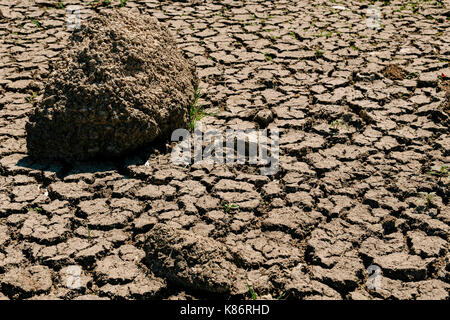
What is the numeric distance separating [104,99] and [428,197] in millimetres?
2043

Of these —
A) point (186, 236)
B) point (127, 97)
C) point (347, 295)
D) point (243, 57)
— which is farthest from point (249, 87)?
point (347, 295)

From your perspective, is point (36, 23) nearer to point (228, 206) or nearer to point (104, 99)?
point (104, 99)

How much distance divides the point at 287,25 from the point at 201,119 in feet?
7.23

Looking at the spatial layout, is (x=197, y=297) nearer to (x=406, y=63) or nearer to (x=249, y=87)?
(x=249, y=87)

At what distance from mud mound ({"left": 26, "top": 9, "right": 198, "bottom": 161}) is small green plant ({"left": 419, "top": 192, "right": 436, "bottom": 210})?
1.66 m

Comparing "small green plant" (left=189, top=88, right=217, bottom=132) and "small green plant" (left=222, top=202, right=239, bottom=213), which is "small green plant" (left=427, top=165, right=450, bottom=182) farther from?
"small green plant" (left=189, top=88, right=217, bottom=132)

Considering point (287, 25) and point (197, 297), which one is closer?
point (197, 297)

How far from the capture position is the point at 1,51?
15.9ft

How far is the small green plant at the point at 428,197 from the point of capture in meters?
3.00

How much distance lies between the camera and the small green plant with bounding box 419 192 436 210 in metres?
3.00

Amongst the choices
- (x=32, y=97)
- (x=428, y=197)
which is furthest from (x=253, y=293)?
(x=32, y=97)

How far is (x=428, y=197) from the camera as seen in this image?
3043 mm

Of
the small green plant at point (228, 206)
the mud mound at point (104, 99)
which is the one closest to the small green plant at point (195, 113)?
the mud mound at point (104, 99)

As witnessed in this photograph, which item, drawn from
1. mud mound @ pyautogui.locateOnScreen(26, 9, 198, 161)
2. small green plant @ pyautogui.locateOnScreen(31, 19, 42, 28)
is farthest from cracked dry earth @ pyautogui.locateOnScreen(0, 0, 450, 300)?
small green plant @ pyautogui.locateOnScreen(31, 19, 42, 28)
